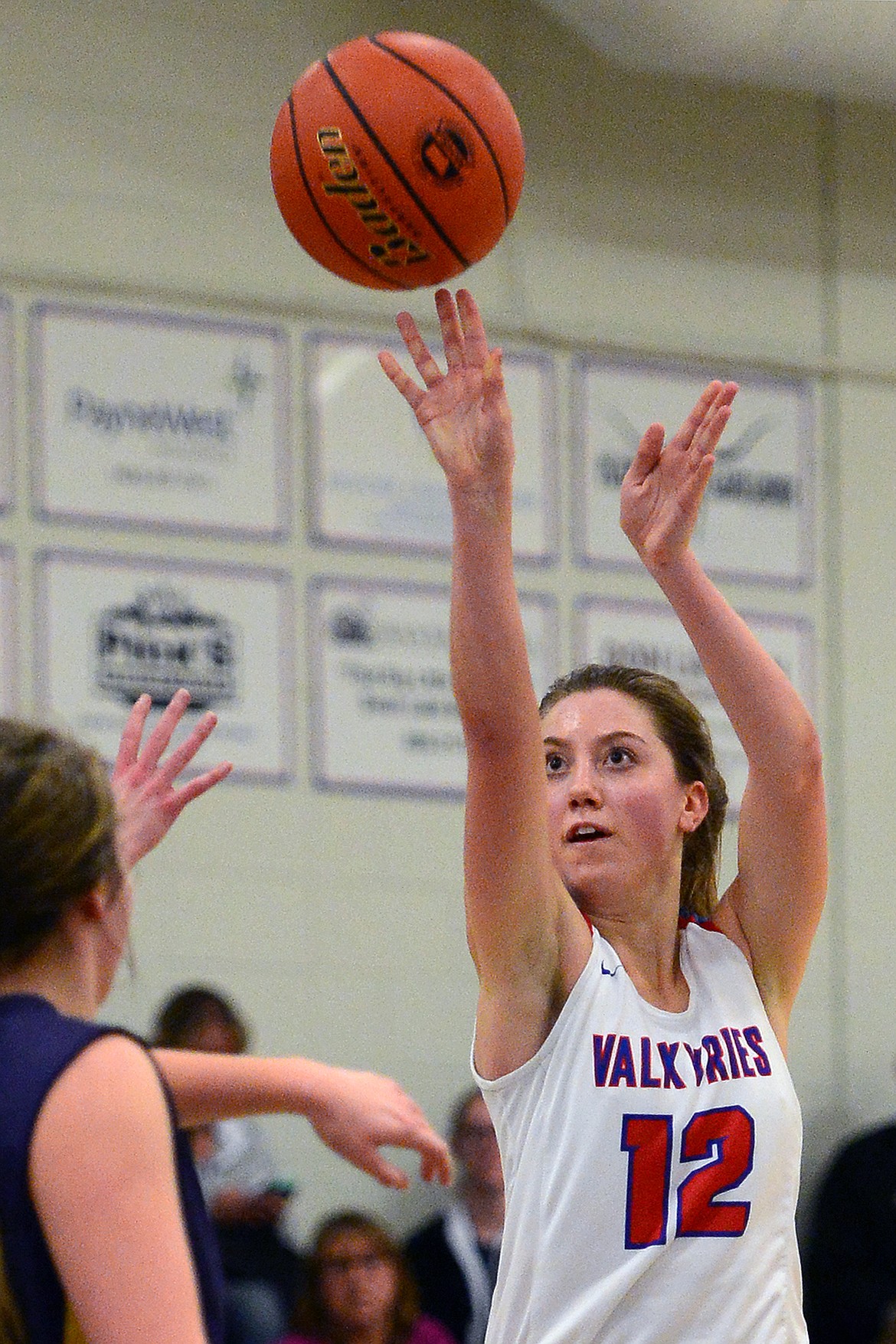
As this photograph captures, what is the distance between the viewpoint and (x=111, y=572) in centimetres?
735

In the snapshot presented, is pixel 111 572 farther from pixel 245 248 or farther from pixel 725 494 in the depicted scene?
pixel 725 494

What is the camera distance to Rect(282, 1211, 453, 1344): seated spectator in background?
6195 mm

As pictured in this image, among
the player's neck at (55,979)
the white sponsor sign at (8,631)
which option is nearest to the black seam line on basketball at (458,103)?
the player's neck at (55,979)

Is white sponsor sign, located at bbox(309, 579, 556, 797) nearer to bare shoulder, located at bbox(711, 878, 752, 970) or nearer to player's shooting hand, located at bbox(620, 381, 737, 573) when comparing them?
bare shoulder, located at bbox(711, 878, 752, 970)

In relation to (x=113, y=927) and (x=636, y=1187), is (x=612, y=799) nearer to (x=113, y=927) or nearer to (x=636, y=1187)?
(x=636, y=1187)

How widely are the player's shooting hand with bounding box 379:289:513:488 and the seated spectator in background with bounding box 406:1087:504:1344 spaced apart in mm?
4178

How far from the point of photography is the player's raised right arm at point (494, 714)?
9.04ft

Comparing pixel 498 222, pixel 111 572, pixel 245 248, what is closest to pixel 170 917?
pixel 111 572

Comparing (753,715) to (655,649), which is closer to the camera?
(753,715)

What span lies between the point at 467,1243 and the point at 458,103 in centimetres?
433

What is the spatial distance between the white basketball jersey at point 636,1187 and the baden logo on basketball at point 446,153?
1.39 meters

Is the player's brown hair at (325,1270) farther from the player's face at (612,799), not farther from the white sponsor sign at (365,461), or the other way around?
the player's face at (612,799)

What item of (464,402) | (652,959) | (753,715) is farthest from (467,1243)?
(464,402)

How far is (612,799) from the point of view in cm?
315
